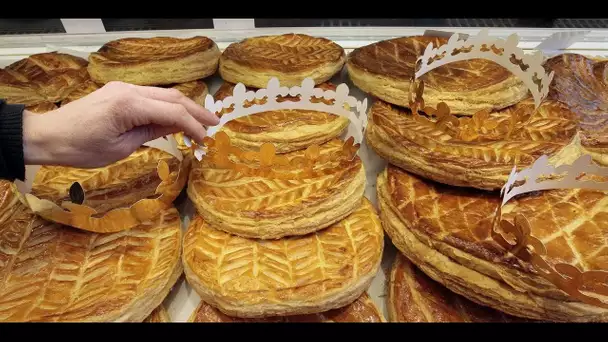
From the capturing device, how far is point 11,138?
2051 millimetres

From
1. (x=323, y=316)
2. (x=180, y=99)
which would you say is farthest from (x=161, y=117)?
(x=323, y=316)

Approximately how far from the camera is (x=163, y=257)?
8.36 feet

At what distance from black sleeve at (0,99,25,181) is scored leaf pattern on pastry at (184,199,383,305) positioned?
948 millimetres

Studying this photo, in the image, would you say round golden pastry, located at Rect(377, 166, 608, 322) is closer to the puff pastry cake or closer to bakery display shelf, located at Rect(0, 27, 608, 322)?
bakery display shelf, located at Rect(0, 27, 608, 322)

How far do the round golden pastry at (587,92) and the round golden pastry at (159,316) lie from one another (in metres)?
2.79

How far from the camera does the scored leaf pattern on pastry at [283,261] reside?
7.55ft

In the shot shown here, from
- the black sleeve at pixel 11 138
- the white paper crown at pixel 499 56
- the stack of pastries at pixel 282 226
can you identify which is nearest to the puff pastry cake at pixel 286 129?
the stack of pastries at pixel 282 226

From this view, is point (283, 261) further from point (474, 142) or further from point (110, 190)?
point (474, 142)

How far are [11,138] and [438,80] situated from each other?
8.63ft

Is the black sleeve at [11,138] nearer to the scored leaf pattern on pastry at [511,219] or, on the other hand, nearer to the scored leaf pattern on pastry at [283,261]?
the scored leaf pattern on pastry at [283,261]

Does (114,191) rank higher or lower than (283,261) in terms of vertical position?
higher

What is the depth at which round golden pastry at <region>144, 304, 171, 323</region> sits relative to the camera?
2.40 m

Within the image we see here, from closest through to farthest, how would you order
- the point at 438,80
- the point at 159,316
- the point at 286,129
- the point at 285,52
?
1. the point at 159,316
2. the point at 286,129
3. the point at 438,80
4. the point at 285,52
